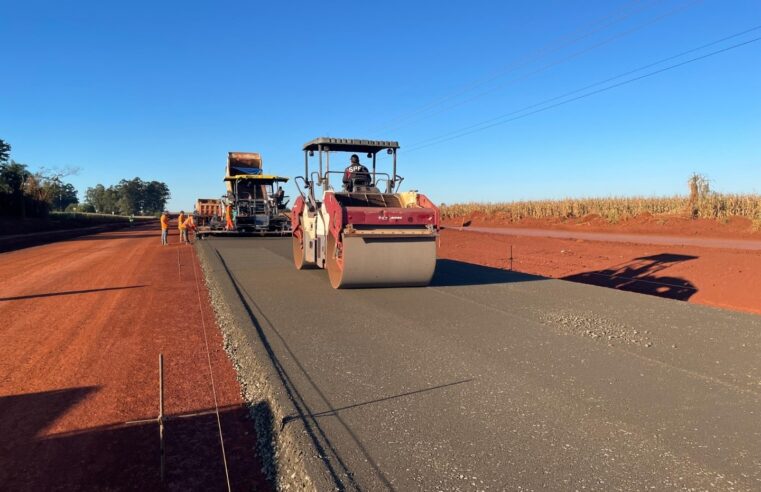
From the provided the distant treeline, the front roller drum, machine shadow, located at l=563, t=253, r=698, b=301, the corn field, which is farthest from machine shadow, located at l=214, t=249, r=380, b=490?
the distant treeline

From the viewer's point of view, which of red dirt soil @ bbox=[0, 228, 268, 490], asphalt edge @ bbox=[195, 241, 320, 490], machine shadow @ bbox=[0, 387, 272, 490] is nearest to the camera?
asphalt edge @ bbox=[195, 241, 320, 490]

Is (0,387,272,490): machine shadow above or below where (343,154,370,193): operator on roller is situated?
below

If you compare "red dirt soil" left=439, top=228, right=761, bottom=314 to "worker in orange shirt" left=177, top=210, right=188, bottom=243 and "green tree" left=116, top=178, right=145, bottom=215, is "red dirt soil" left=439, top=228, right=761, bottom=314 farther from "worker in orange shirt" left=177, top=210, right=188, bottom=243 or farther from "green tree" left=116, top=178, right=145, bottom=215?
"green tree" left=116, top=178, right=145, bottom=215

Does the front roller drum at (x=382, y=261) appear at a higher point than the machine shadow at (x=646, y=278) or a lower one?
higher

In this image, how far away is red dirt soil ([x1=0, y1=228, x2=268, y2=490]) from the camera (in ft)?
10.7

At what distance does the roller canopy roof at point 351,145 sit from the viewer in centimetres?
993

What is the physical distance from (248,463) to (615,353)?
3.70 metres

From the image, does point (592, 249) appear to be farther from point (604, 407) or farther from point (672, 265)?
point (604, 407)

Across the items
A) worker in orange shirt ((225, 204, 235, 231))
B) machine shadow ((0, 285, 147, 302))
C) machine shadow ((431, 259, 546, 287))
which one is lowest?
machine shadow ((0, 285, 147, 302))

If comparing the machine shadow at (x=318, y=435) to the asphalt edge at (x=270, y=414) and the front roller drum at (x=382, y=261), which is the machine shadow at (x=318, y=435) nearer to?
the asphalt edge at (x=270, y=414)

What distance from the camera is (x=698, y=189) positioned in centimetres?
2786

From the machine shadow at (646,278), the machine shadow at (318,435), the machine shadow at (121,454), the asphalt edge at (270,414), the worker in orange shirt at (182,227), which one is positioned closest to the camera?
the machine shadow at (318,435)

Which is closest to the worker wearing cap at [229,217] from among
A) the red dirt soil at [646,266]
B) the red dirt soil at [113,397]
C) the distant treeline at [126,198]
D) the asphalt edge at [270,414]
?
the red dirt soil at [646,266]

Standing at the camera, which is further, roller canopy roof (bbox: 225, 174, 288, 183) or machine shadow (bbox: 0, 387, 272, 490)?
roller canopy roof (bbox: 225, 174, 288, 183)
